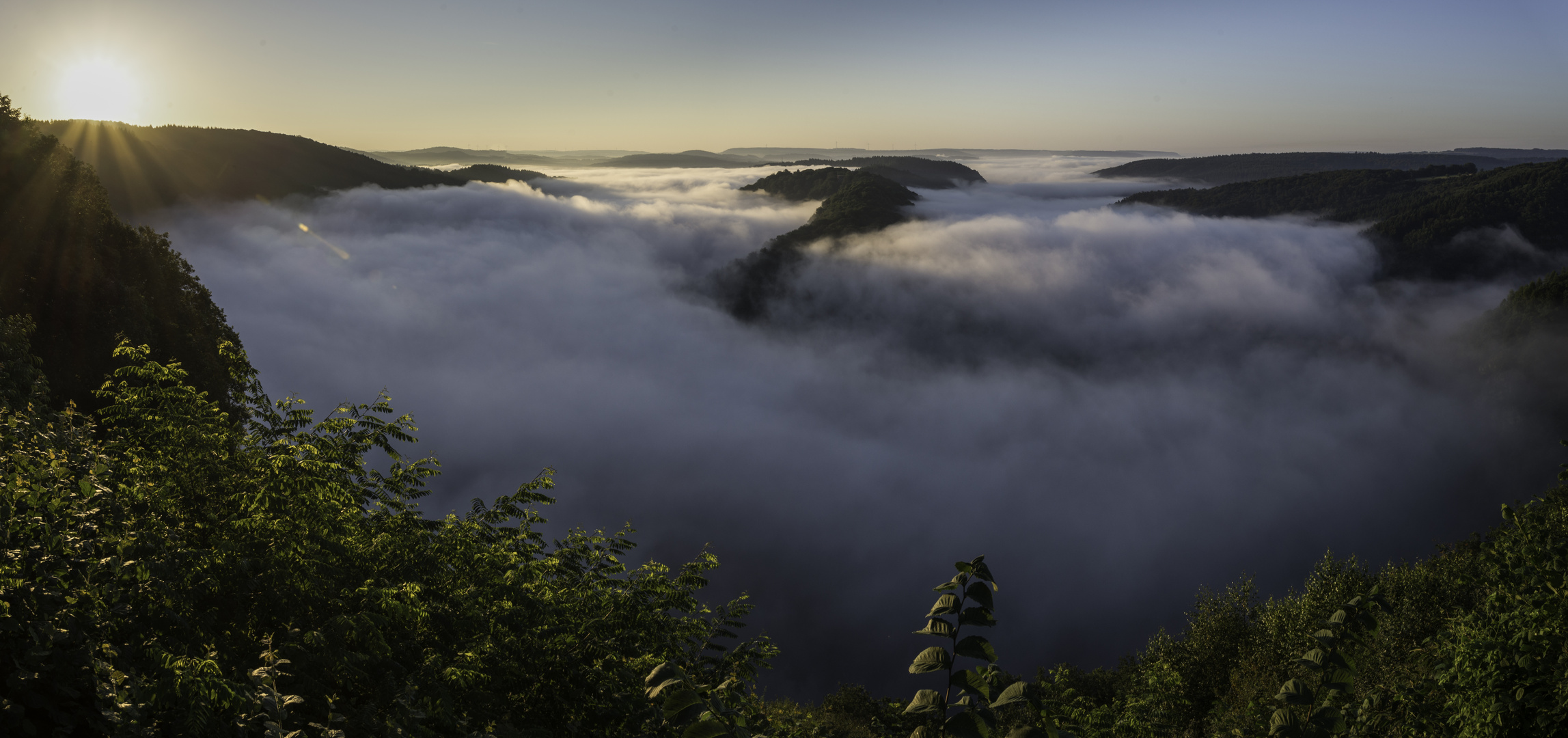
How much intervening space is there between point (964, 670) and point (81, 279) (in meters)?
44.1

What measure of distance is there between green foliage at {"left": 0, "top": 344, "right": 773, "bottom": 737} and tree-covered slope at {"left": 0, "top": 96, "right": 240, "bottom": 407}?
21.5m

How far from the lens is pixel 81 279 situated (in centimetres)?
3133

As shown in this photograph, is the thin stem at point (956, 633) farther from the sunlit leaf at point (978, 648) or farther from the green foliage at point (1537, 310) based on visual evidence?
the green foliage at point (1537, 310)

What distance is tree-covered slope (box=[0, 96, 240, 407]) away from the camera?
29422mm

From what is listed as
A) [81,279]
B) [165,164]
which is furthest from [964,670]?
[165,164]

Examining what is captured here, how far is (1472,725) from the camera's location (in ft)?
35.9

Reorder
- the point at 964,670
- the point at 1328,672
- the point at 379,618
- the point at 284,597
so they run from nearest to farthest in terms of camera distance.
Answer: the point at 964,670 < the point at 1328,672 < the point at 284,597 < the point at 379,618

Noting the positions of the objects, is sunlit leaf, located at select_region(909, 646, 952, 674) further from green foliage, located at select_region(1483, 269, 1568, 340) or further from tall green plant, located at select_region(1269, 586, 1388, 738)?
green foliage, located at select_region(1483, 269, 1568, 340)

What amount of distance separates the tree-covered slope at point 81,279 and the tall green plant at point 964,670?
32.8 metres

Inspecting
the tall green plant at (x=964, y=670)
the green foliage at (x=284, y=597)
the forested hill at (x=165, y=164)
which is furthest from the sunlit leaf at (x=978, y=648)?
the forested hill at (x=165, y=164)

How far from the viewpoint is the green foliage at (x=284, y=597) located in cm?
562

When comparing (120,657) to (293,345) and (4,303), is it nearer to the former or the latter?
(4,303)

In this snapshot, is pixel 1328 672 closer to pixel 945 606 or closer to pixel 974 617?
pixel 974 617

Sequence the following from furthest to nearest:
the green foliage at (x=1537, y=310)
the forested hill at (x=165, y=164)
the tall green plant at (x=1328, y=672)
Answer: the forested hill at (x=165, y=164), the green foliage at (x=1537, y=310), the tall green plant at (x=1328, y=672)
